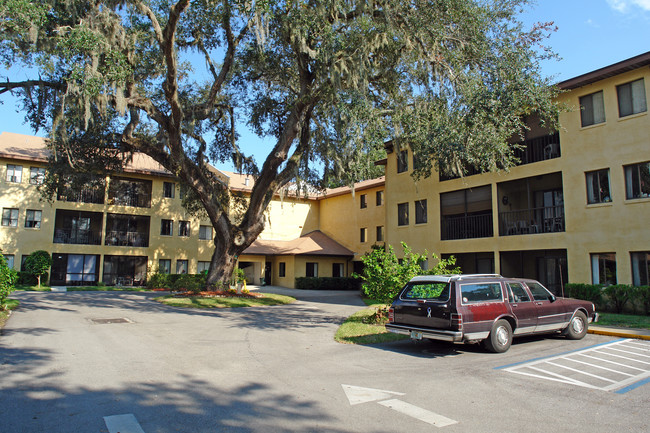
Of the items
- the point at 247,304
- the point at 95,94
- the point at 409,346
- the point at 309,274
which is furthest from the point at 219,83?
the point at 309,274

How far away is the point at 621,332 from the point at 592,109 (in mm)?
10769

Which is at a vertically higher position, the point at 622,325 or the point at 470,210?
the point at 470,210

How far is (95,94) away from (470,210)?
18.4 meters

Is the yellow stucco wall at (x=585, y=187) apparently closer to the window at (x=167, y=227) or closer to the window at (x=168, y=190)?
the window at (x=167, y=227)

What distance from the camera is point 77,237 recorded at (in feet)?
116

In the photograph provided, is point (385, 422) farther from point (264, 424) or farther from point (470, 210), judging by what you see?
point (470, 210)

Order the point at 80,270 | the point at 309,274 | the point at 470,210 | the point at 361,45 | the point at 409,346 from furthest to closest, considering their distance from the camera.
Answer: the point at 309,274
the point at 80,270
the point at 470,210
the point at 361,45
the point at 409,346

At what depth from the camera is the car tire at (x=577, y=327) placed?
1110cm

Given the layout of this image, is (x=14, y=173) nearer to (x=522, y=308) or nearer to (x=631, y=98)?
(x=522, y=308)

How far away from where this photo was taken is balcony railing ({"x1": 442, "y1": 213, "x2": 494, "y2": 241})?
23500 mm

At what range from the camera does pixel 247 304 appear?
20.0 meters

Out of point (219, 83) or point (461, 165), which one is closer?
point (461, 165)

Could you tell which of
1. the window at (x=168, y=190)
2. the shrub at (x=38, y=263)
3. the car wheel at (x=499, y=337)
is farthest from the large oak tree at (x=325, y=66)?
the window at (x=168, y=190)

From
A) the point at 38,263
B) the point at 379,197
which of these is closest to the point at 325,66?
the point at 379,197
